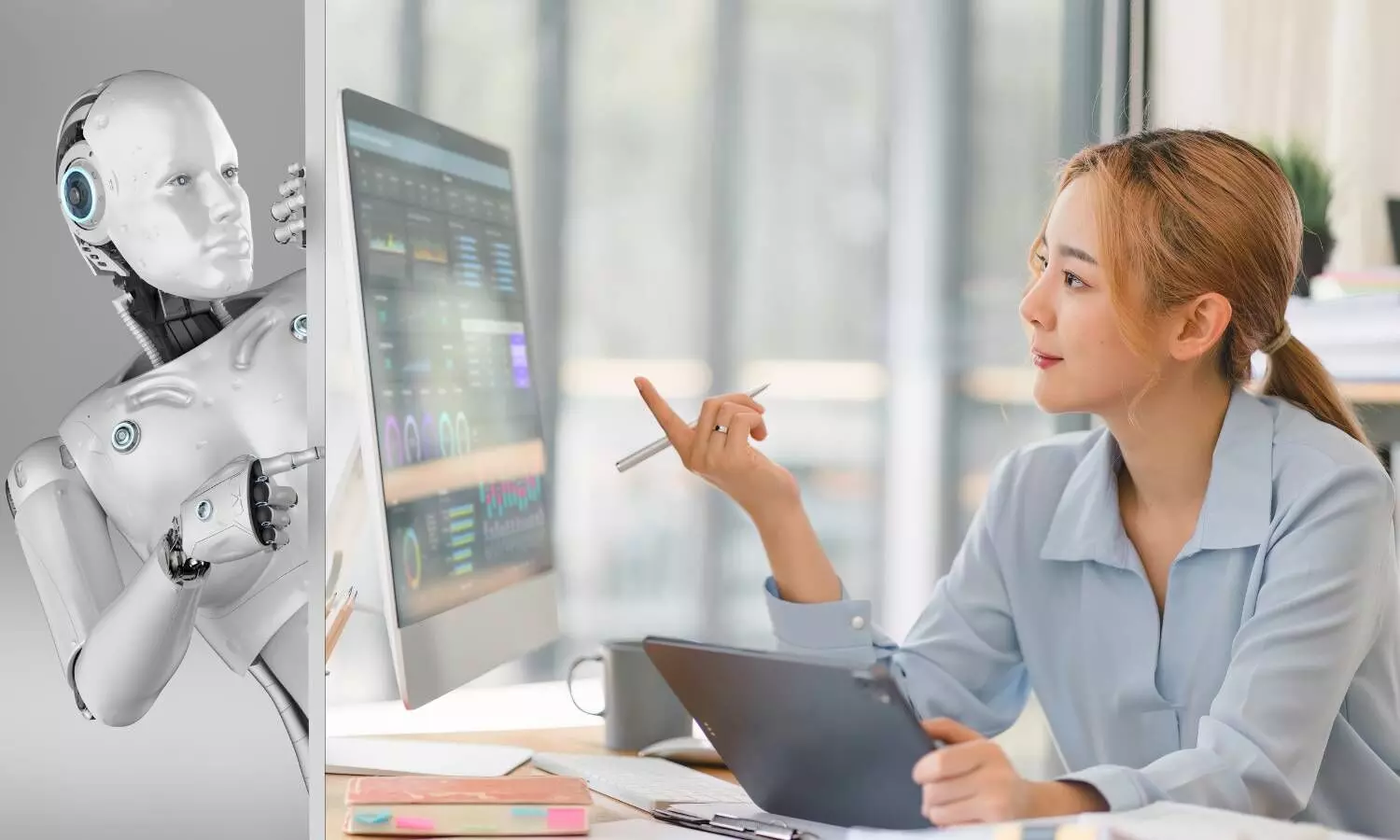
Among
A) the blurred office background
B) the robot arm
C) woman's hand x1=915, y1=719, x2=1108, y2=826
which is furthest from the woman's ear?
the blurred office background

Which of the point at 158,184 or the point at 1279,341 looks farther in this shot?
the point at 158,184

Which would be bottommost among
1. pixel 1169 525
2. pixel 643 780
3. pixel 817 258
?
pixel 643 780

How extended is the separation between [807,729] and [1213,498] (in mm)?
406

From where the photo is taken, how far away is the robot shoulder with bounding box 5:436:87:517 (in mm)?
1228

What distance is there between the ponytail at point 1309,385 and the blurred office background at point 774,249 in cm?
201

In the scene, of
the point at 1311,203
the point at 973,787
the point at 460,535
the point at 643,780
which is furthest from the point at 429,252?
the point at 1311,203

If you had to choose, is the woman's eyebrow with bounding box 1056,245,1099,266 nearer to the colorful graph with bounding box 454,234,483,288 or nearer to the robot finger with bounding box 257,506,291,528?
the colorful graph with bounding box 454,234,483,288

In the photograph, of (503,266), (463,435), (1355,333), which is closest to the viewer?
(463,435)

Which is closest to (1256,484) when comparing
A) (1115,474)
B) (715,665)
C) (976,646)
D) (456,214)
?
(1115,474)

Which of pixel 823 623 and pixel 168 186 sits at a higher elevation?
pixel 168 186

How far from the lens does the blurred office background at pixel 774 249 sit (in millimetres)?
3158

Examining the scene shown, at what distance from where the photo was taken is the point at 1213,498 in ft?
3.19

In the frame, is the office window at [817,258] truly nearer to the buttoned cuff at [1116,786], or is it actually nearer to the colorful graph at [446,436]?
the colorful graph at [446,436]

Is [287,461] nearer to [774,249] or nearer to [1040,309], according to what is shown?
[1040,309]
